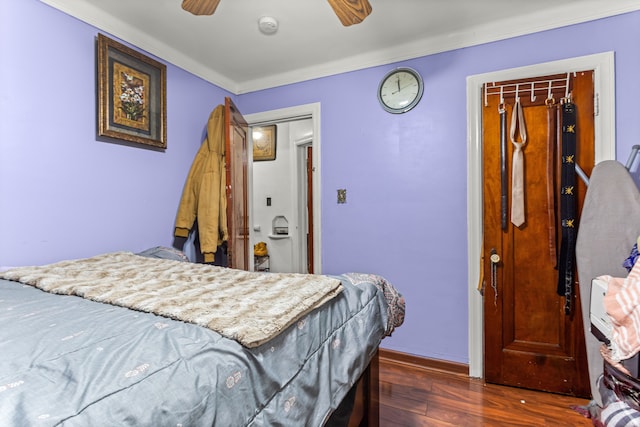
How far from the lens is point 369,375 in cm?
134

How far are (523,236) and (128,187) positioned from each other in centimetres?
269

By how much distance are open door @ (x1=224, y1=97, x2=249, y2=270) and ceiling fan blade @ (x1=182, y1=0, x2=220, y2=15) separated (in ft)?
3.01

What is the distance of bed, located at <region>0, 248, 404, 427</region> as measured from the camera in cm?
46

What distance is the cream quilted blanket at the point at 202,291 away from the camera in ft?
2.39

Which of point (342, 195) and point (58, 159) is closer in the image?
point (58, 159)

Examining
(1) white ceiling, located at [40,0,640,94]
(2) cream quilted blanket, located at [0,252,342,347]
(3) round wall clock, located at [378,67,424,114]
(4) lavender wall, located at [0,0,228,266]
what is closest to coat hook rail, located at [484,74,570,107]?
(1) white ceiling, located at [40,0,640,94]

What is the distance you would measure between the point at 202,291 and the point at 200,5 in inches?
50.2

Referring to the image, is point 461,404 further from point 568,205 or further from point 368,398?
point 568,205

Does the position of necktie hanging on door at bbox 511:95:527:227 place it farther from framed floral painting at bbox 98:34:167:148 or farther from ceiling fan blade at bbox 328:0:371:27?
framed floral painting at bbox 98:34:167:148

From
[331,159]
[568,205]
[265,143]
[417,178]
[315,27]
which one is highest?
[315,27]

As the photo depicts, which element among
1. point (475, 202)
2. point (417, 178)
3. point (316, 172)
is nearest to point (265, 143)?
point (316, 172)

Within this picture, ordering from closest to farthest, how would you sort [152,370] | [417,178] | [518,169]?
1. [152,370]
2. [518,169]
3. [417,178]

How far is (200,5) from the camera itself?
142 cm

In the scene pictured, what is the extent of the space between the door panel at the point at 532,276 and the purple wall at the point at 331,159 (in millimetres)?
174
